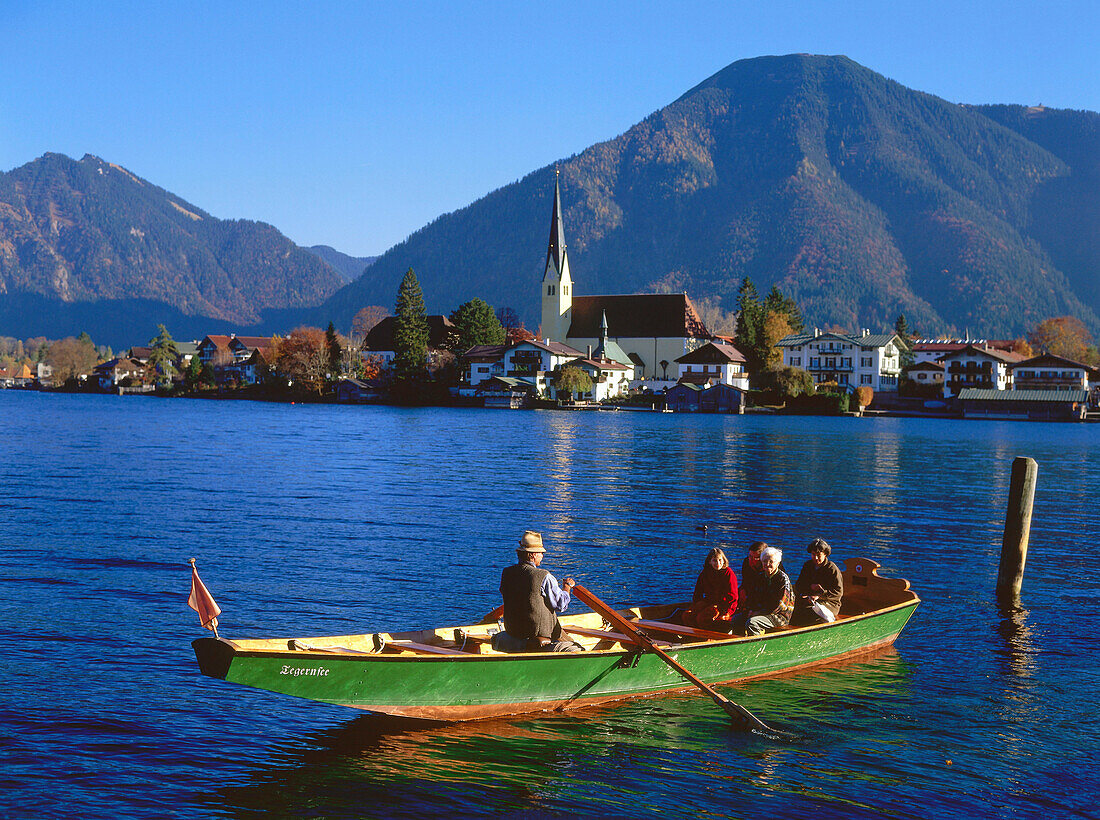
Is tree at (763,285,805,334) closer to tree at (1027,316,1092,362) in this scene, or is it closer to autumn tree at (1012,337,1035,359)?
autumn tree at (1012,337,1035,359)

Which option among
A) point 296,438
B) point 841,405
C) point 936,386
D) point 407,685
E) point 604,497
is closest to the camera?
point 407,685

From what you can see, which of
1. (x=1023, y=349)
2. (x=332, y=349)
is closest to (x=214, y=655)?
(x=332, y=349)

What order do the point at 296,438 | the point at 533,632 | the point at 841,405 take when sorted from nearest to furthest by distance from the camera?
the point at 533,632
the point at 296,438
the point at 841,405

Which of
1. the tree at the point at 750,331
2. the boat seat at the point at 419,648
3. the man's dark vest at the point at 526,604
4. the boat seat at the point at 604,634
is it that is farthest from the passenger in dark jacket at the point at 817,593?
the tree at the point at 750,331

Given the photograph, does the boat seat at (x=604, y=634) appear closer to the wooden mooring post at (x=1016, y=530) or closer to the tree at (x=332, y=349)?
the wooden mooring post at (x=1016, y=530)

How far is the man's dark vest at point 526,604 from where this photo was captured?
46.8 feet

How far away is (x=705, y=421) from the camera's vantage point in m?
111

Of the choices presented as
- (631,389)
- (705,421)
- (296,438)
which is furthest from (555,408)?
(296,438)

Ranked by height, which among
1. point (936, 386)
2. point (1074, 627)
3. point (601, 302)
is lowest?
point (1074, 627)

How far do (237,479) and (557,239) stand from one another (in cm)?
13790

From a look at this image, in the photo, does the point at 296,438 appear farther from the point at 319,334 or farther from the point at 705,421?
the point at 319,334

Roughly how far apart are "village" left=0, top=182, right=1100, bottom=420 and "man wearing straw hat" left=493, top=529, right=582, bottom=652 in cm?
12100

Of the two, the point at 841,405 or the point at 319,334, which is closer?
the point at 841,405

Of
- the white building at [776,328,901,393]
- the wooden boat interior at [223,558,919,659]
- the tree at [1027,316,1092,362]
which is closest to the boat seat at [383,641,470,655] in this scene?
the wooden boat interior at [223,558,919,659]
